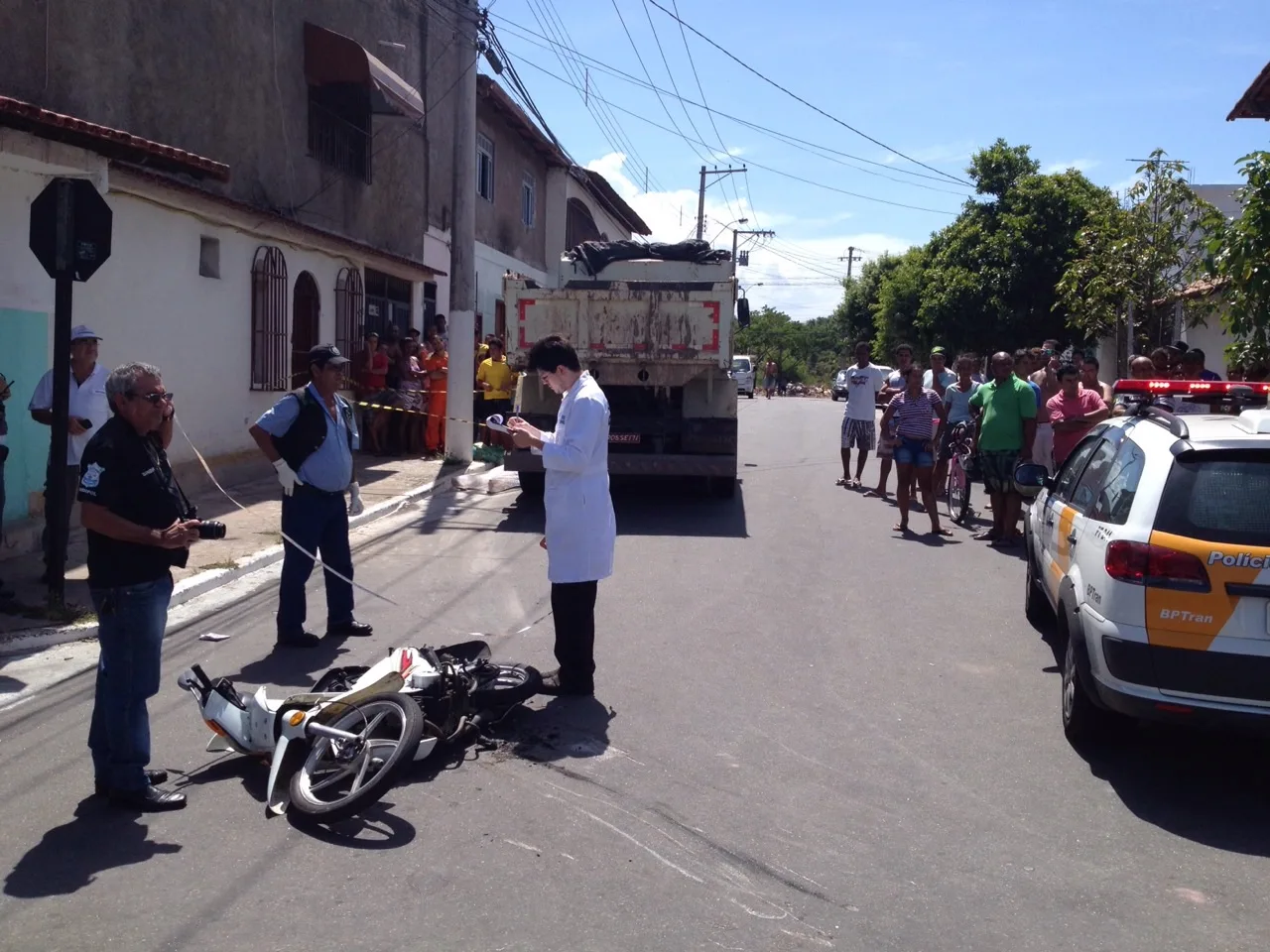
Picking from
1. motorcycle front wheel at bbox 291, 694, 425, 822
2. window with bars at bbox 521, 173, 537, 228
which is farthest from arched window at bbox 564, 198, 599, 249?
motorcycle front wheel at bbox 291, 694, 425, 822

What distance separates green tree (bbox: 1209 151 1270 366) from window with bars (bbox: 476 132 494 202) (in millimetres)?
17666

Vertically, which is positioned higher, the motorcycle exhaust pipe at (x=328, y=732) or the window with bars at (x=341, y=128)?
the window with bars at (x=341, y=128)

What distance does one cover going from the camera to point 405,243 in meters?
21.1

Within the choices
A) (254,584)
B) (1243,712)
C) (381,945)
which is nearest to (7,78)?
(254,584)

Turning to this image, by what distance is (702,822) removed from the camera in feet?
15.8

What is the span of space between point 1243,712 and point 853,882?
1.88 m

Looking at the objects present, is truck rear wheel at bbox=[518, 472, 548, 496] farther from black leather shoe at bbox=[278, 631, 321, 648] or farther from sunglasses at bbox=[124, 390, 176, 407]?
sunglasses at bbox=[124, 390, 176, 407]

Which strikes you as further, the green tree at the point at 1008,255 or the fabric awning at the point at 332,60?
the green tree at the point at 1008,255

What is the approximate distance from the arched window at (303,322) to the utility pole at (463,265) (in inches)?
93.2

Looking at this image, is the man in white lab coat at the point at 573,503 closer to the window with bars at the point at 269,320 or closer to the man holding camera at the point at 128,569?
the man holding camera at the point at 128,569

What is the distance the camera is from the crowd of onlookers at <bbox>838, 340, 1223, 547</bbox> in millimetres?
10938

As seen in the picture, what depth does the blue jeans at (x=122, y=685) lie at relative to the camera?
4.87 meters

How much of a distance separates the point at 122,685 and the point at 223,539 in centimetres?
568

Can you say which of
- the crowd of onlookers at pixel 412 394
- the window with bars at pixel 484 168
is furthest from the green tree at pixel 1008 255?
the crowd of onlookers at pixel 412 394
